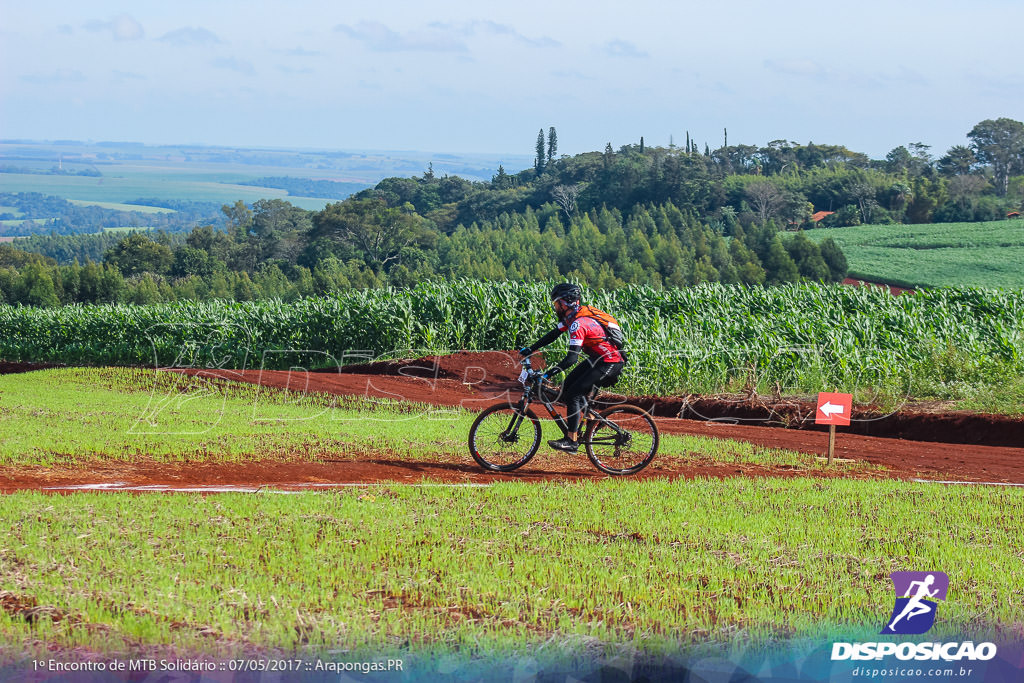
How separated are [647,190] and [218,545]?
119 m

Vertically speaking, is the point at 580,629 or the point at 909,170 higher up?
the point at 909,170

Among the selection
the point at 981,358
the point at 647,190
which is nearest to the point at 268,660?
the point at 981,358

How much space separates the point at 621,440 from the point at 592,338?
4.21ft

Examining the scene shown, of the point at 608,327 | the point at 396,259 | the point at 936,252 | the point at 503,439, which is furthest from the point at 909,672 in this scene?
the point at 396,259

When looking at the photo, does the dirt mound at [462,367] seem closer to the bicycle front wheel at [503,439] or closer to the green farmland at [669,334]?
the green farmland at [669,334]

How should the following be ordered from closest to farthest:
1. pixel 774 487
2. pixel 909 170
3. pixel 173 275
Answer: pixel 774 487
pixel 173 275
pixel 909 170

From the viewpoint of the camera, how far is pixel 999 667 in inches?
192

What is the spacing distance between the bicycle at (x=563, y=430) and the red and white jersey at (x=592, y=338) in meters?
0.47

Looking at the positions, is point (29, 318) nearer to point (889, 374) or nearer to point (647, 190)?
point (889, 374)

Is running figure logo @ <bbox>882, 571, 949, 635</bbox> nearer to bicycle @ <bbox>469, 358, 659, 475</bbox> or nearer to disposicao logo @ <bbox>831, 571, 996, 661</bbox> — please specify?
disposicao logo @ <bbox>831, 571, 996, 661</bbox>

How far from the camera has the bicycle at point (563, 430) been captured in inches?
402

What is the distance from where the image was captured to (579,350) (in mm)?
9523

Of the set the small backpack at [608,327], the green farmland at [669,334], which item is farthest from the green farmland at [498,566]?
the green farmland at [669,334]

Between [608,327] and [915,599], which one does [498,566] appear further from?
[608,327]
